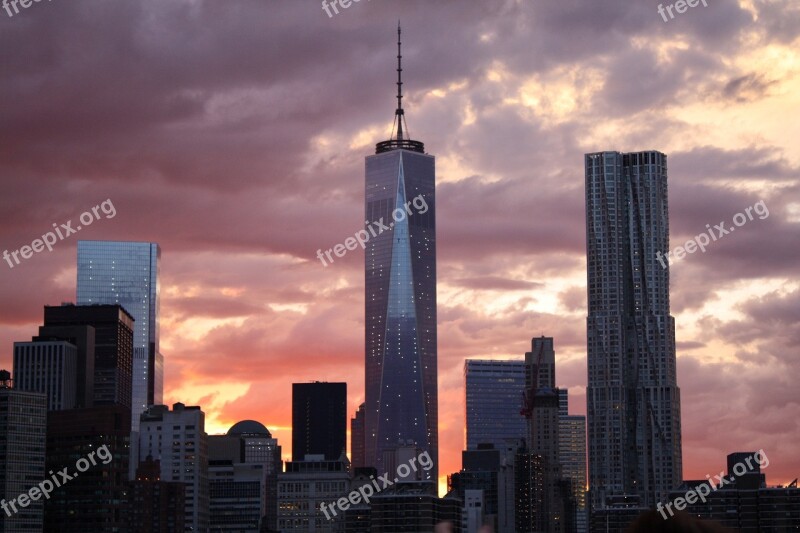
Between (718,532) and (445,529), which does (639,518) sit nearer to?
(718,532)

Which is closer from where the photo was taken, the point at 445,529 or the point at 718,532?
the point at 718,532

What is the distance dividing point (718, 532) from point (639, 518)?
41 centimetres

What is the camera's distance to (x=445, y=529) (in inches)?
385

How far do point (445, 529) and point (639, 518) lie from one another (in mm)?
2673

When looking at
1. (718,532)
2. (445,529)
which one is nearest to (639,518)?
(718,532)

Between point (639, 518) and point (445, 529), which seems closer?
point (639, 518)

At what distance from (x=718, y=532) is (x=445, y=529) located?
3.03m

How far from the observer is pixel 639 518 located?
285 inches
